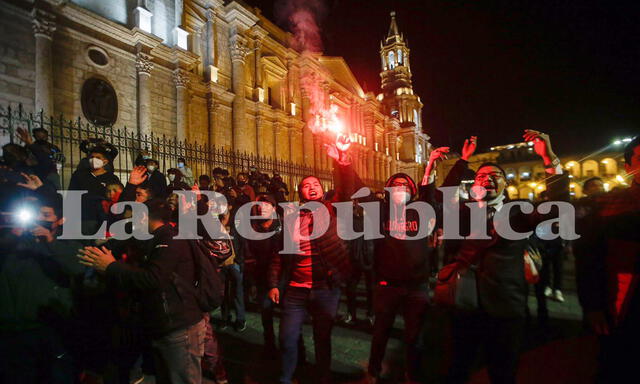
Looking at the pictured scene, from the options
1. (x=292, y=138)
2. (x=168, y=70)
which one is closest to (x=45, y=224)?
(x=168, y=70)

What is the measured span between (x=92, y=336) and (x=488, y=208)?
4541 millimetres

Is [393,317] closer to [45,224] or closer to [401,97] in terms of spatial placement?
[45,224]

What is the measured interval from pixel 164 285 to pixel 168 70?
1690 cm

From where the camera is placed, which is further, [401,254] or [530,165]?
[530,165]

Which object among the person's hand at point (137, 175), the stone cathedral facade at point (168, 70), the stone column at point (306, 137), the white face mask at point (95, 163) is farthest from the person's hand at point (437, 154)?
the stone column at point (306, 137)

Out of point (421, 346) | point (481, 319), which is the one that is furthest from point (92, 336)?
point (481, 319)

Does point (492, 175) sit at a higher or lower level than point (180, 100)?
lower

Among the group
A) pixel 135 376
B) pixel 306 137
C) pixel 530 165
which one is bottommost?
pixel 135 376

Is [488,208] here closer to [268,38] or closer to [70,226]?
[70,226]

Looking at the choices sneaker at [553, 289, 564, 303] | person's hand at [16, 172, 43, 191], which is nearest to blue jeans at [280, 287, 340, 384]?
person's hand at [16, 172, 43, 191]

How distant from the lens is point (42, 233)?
2689 mm

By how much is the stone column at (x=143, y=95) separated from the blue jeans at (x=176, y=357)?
47.0 feet

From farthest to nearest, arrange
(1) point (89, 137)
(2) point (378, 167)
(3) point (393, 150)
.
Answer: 1. (3) point (393, 150)
2. (2) point (378, 167)
3. (1) point (89, 137)

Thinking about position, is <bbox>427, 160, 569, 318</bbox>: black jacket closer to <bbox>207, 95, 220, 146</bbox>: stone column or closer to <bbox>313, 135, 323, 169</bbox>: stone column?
<bbox>207, 95, 220, 146</bbox>: stone column
